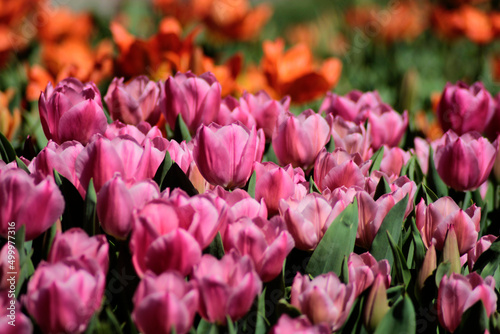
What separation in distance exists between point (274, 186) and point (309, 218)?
3.2 inches

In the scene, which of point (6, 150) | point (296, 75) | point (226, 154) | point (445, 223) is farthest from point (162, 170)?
point (296, 75)

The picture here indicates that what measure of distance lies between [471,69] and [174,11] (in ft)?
5.78

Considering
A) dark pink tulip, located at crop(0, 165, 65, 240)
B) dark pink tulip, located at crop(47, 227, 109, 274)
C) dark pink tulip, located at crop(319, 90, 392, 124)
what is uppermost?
dark pink tulip, located at crop(0, 165, 65, 240)

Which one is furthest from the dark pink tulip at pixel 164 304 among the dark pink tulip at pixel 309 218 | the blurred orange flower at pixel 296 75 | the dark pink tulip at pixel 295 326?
the blurred orange flower at pixel 296 75

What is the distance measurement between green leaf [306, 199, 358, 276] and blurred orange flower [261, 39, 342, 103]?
98cm

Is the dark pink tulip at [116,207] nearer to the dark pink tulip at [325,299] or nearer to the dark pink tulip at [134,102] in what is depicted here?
the dark pink tulip at [325,299]

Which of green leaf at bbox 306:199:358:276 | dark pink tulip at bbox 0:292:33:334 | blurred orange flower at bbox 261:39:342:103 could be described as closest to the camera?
dark pink tulip at bbox 0:292:33:334

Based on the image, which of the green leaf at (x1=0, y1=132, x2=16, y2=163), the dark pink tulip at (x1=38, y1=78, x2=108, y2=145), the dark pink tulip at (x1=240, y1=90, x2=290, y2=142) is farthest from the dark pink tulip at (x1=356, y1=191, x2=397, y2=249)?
the green leaf at (x1=0, y1=132, x2=16, y2=163)

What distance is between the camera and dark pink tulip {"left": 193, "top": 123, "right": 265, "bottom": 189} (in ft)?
2.94

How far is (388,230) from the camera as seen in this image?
0.87m

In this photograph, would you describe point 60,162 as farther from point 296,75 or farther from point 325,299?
point 296,75

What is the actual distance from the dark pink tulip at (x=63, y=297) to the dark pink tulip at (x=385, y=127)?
0.81 meters

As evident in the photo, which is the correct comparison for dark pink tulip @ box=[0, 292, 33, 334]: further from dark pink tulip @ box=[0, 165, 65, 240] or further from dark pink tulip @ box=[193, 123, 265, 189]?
dark pink tulip @ box=[193, 123, 265, 189]

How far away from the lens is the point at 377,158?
1.15m
